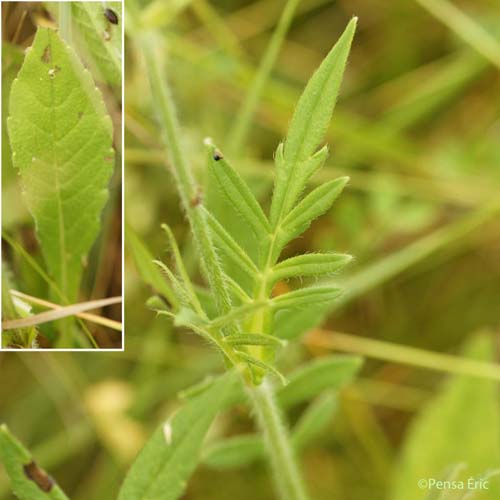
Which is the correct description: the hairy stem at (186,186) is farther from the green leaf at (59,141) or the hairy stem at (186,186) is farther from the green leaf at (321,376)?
the green leaf at (321,376)

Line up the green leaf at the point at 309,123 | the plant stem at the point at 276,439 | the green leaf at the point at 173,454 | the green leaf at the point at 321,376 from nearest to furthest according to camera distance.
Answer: the green leaf at the point at 309,123
the green leaf at the point at 173,454
the plant stem at the point at 276,439
the green leaf at the point at 321,376

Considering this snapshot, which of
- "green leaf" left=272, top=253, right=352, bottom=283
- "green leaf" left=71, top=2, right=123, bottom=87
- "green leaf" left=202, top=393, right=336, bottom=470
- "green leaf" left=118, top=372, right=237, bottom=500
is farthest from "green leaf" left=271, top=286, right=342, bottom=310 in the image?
"green leaf" left=202, top=393, right=336, bottom=470

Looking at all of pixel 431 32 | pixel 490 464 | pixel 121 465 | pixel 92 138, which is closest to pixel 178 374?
pixel 121 465

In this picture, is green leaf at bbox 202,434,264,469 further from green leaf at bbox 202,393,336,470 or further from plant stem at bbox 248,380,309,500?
plant stem at bbox 248,380,309,500

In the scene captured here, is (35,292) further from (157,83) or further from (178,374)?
(178,374)

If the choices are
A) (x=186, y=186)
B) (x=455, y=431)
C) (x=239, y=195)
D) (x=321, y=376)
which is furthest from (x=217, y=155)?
(x=455, y=431)

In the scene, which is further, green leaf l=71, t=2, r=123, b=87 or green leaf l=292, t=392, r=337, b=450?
green leaf l=292, t=392, r=337, b=450

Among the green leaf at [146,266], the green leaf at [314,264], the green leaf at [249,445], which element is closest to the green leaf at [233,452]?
the green leaf at [249,445]
